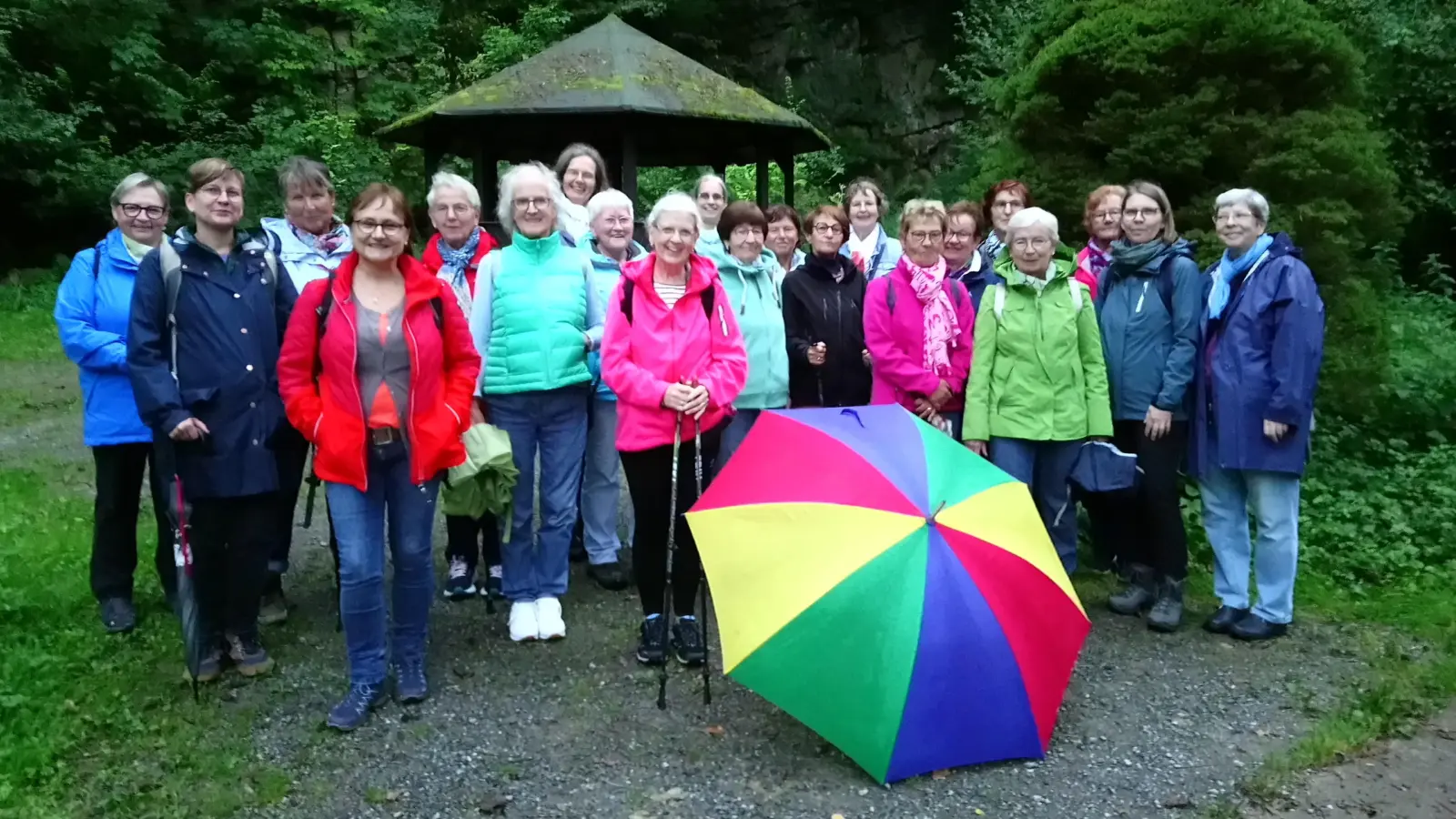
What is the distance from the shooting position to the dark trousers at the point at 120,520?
15.1ft

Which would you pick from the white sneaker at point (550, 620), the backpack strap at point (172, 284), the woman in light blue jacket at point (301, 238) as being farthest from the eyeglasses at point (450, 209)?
the white sneaker at point (550, 620)

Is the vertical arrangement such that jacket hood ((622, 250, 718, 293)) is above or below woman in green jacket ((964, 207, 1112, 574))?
above

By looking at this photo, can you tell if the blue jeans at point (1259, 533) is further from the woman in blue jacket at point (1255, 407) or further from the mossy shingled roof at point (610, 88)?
the mossy shingled roof at point (610, 88)

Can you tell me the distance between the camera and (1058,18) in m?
8.91

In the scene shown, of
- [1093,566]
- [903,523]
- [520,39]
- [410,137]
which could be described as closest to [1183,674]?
[1093,566]

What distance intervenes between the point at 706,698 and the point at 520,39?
1741cm

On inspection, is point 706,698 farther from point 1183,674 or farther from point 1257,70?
point 1257,70

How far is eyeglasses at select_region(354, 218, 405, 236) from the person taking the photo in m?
3.77

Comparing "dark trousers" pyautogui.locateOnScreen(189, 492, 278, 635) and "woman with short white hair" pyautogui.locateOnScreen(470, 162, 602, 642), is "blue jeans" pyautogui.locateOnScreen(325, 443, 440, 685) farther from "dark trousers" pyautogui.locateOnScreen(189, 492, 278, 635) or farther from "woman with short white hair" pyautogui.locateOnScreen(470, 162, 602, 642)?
"woman with short white hair" pyautogui.locateOnScreen(470, 162, 602, 642)

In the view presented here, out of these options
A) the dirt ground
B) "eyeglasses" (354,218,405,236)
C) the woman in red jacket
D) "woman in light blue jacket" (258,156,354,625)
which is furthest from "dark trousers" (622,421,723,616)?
the dirt ground

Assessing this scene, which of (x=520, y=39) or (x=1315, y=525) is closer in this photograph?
(x=1315, y=525)

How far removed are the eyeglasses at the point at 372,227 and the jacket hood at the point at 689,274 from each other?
0.91m

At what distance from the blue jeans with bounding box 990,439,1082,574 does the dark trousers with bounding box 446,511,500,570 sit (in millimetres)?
2461

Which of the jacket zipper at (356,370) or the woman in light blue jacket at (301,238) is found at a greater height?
the woman in light blue jacket at (301,238)
